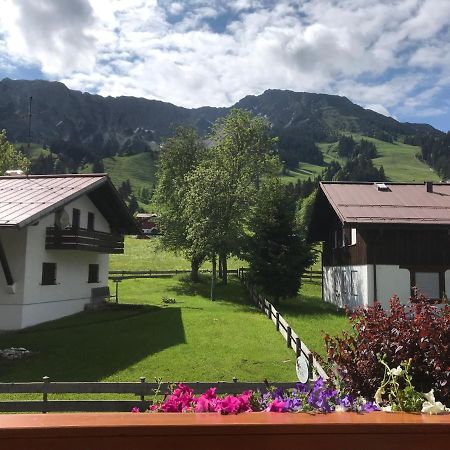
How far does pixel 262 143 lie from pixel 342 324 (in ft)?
85.2

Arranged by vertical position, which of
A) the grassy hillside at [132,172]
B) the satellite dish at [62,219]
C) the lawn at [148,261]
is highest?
the grassy hillside at [132,172]

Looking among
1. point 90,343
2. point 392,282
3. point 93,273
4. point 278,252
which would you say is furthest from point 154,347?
point 278,252

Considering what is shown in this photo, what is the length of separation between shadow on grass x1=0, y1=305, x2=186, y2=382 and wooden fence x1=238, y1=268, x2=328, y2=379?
13.6ft

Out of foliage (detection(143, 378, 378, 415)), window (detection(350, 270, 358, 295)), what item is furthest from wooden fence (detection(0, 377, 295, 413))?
window (detection(350, 270, 358, 295))

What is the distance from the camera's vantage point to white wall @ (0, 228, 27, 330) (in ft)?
66.2

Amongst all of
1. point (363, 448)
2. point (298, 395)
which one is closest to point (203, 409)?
point (298, 395)

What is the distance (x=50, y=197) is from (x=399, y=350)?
20.3m

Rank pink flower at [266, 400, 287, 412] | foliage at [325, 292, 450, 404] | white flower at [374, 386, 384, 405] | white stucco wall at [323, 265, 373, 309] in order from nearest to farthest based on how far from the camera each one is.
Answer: pink flower at [266, 400, 287, 412]
white flower at [374, 386, 384, 405]
foliage at [325, 292, 450, 404]
white stucco wall at [323, 265, 373, 309]

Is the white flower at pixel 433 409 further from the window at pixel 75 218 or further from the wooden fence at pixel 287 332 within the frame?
the window at pixel 75 218

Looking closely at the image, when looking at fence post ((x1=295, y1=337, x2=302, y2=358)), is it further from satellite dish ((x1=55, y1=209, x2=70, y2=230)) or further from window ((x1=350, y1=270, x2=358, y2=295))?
satellite dish ((x1=55, y1=209, x2=70, y2=230))

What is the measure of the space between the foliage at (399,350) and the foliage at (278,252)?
24.3 meters

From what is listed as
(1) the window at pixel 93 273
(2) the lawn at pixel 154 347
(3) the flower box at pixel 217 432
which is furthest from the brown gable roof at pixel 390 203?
(3) the flower box at pixel 217 432

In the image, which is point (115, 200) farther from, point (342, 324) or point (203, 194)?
point (342, 324)

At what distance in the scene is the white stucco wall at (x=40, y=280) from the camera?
66.7ft
